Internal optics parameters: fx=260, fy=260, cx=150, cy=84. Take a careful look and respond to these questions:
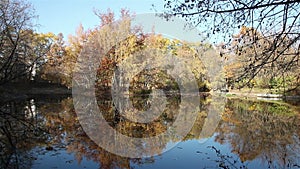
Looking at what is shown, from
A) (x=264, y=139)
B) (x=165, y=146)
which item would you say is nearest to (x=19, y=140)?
(x=165, y=146)

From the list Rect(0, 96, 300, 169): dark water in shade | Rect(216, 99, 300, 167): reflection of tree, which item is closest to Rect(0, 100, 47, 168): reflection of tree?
Rect(0, 96, 300, 169): dark water in shade

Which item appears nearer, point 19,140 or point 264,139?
point 19,140

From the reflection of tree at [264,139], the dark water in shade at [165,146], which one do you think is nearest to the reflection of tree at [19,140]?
the dark water in shade at [165,146]

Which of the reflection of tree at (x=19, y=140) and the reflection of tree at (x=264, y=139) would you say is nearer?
the reflection of tree at (x=19, y=140)

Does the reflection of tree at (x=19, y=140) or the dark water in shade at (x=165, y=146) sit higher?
the reflection of tree at (x=19, y=140)

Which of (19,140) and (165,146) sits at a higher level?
(19,140)

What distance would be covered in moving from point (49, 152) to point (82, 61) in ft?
58.0

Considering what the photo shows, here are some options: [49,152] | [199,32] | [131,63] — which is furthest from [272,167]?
[131,63]

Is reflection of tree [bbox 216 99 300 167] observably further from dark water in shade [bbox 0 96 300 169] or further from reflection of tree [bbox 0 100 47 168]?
reflection of tree [bbox 0 100 47 168]

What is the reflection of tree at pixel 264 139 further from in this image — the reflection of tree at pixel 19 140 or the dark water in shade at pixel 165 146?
the reflection of tree at pixel 19 140

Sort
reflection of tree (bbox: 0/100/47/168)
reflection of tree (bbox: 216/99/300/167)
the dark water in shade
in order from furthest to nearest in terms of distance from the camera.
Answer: reflection of tree (bbox: 216/99/300/167), the dark water in shade, reflection of tree (bbox: 0/100/47/168)

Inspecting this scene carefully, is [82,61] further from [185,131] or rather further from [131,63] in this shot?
[185,131]

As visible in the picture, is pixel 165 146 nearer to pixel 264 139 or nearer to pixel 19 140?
pixel 264 139

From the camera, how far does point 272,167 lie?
400 centimetres
